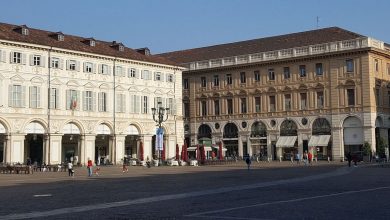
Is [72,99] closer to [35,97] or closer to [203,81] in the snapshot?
[35,97]

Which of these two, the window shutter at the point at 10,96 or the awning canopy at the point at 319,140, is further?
the awning canopy at the point at 319,140

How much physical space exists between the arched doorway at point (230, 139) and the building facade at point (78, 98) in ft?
33.4

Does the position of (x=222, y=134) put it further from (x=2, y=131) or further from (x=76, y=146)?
(x=2, y=131)

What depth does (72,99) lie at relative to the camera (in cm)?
6175

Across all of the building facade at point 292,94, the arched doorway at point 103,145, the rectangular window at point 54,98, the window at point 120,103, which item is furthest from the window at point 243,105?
the rectangular window at point 54,98

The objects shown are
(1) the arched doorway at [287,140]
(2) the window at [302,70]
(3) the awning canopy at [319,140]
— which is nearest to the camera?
(3) the awning canopy at [319,140]

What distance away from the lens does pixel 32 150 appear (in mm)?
62625

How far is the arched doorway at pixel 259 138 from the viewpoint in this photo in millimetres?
79500

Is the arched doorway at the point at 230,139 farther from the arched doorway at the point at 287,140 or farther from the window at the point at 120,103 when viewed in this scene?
the window at the point at 120,103

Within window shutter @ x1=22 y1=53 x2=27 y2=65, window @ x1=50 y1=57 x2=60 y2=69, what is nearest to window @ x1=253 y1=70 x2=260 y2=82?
window @ x1=50 y1=57 x2=60 y2=69

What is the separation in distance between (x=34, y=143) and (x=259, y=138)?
30.7 m

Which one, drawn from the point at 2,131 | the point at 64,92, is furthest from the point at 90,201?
the point at 64,92

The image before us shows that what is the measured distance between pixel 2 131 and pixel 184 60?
1477 inches

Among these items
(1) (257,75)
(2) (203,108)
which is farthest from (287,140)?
(2) (203,108)
